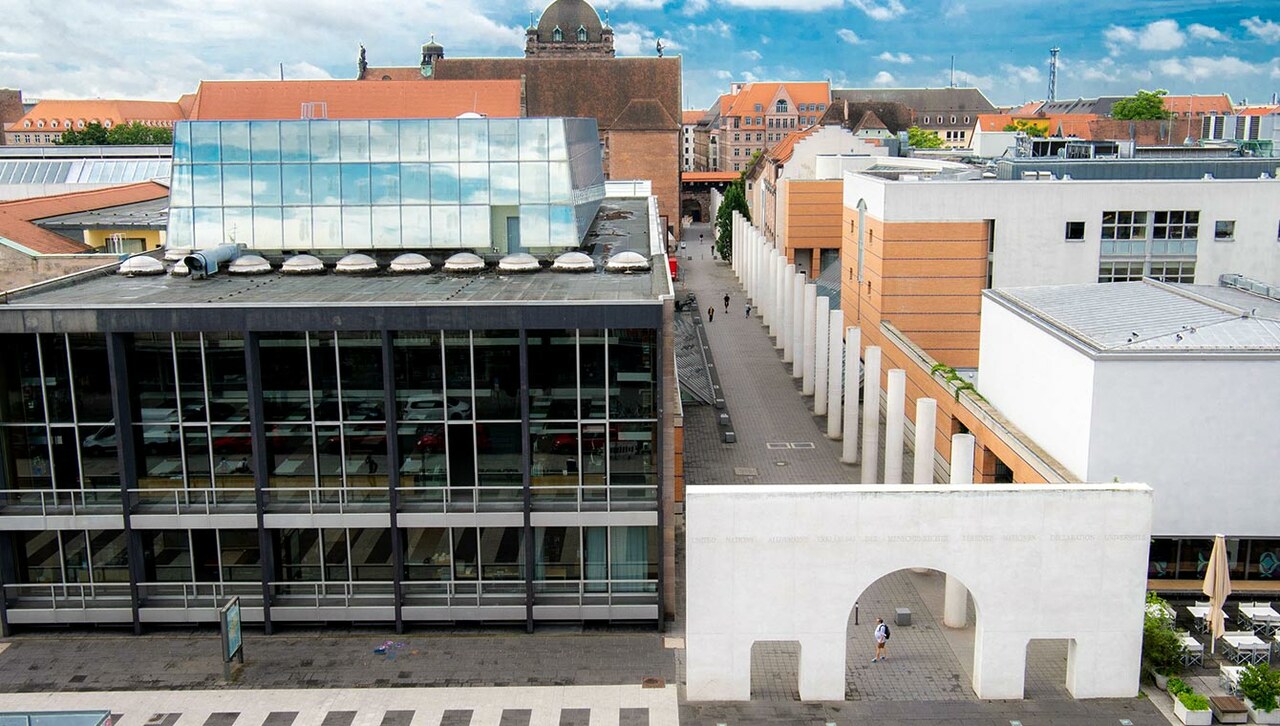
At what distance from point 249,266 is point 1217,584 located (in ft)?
83.0

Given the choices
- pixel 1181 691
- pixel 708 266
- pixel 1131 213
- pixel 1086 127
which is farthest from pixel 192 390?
pixel 1086 127

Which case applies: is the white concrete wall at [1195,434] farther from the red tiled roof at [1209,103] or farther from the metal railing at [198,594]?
the red tiled roof at [1209,103]

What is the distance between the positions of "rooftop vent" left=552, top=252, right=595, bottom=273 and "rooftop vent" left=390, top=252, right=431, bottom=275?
359 centimetres

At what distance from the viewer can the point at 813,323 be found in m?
47.3

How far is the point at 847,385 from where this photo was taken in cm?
3772

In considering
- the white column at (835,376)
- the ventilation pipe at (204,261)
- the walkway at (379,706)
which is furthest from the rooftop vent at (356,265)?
the white column at (835,376)

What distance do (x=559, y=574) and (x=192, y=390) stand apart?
377 inches

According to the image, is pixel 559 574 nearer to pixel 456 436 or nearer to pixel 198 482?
pixel 456 436

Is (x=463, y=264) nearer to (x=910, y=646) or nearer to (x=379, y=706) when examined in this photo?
(x=379, y=706)

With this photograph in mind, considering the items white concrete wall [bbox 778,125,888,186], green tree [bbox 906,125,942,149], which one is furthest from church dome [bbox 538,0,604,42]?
white concrete wall [bbox 778,125,888,186]

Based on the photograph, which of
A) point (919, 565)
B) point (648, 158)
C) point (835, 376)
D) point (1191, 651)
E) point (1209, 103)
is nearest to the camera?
point (919, 565)

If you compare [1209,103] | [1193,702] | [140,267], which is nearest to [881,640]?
[1193,702]

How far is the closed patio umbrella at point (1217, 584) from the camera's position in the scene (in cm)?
2264

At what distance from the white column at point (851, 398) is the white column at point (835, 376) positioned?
1516 millimetres
